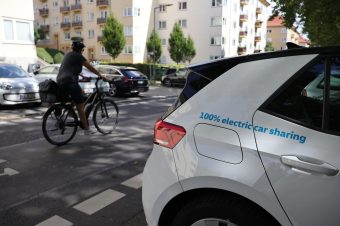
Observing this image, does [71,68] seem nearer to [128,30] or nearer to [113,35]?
[113,35]

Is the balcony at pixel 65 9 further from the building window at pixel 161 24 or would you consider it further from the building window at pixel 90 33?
the building window at pixel 161 24

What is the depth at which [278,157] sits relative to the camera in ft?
6.02

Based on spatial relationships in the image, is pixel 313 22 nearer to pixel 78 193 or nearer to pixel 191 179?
pixel 78 193

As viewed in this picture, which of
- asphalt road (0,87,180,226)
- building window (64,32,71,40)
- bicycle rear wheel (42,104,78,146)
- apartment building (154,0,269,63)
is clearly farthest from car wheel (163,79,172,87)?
building window (64,32,71,40)

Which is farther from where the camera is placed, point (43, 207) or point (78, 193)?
point (78, 193)

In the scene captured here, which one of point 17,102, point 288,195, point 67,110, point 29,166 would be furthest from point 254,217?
point 17,102

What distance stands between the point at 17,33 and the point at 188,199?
2540 cm

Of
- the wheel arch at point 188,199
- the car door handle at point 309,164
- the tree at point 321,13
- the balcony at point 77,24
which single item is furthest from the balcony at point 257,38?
the car door handle at point 309,164

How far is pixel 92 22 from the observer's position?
52219 mm

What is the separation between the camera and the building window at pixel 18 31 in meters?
23.4

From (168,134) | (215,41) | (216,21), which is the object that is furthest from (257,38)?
(168,134)

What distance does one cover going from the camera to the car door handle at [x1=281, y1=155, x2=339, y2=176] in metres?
1.71

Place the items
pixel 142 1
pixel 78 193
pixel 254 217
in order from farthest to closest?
pixel 142 1, pixel 78 193, pixel 254 217

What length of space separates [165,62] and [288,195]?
49331 millimetres
